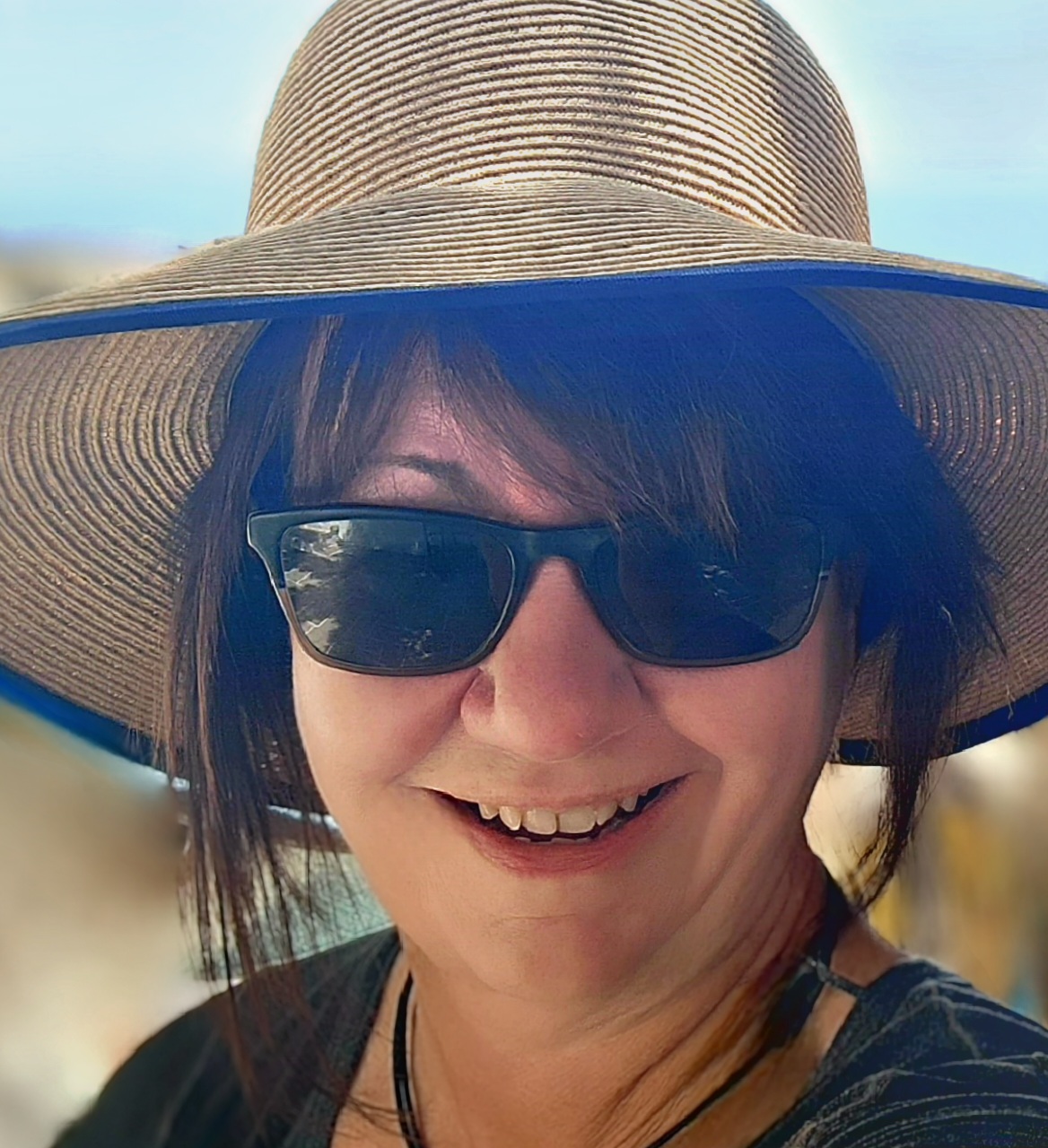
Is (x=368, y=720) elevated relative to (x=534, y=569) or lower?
A: lower

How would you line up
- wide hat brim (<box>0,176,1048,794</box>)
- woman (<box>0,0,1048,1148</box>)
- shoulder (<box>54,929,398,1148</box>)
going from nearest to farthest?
wide hat brim (<box>0,176,1048,794</box>)
woman (<box>0,0,1048,1148</box>)
shoulder (<box>54,929,398,1148</box>)

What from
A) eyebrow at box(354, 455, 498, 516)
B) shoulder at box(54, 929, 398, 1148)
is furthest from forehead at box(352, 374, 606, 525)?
shoulder at box(54, 929, 398, 1148)

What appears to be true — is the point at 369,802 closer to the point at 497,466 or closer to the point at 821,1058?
the point at 497,466

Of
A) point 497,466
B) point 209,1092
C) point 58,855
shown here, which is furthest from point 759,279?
point 58,855

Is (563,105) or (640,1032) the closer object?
(563,105)

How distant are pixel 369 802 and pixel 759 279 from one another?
0.48 meters

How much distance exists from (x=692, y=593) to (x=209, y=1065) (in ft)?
2.66

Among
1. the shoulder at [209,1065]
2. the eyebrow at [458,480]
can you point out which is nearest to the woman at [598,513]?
the eyebrow at [458,480]

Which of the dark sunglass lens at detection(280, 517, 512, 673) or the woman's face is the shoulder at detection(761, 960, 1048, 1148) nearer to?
the woman's face

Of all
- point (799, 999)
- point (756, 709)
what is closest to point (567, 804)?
point (756, 709)

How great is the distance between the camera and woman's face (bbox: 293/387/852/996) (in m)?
0.73

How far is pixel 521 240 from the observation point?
1.89 ft

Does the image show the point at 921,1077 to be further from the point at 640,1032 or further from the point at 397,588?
the point at 397,588

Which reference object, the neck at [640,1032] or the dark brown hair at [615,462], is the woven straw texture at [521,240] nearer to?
the dark brown hair at [615,462]
